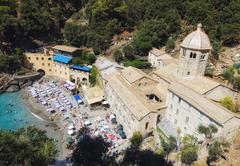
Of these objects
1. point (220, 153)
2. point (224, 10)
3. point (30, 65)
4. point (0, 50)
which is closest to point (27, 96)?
point (30, 65)

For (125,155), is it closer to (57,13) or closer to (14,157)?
(14,157)

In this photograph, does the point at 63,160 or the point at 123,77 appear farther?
the point at 123,77

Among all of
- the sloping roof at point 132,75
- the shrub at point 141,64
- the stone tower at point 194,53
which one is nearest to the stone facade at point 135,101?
the sloping roof at point 132,75

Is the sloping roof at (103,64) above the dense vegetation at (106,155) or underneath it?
above

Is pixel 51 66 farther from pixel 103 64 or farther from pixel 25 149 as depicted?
pixel 25 149

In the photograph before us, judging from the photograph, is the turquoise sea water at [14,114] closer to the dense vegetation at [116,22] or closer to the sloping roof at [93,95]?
the sloping roof at [93,95]
